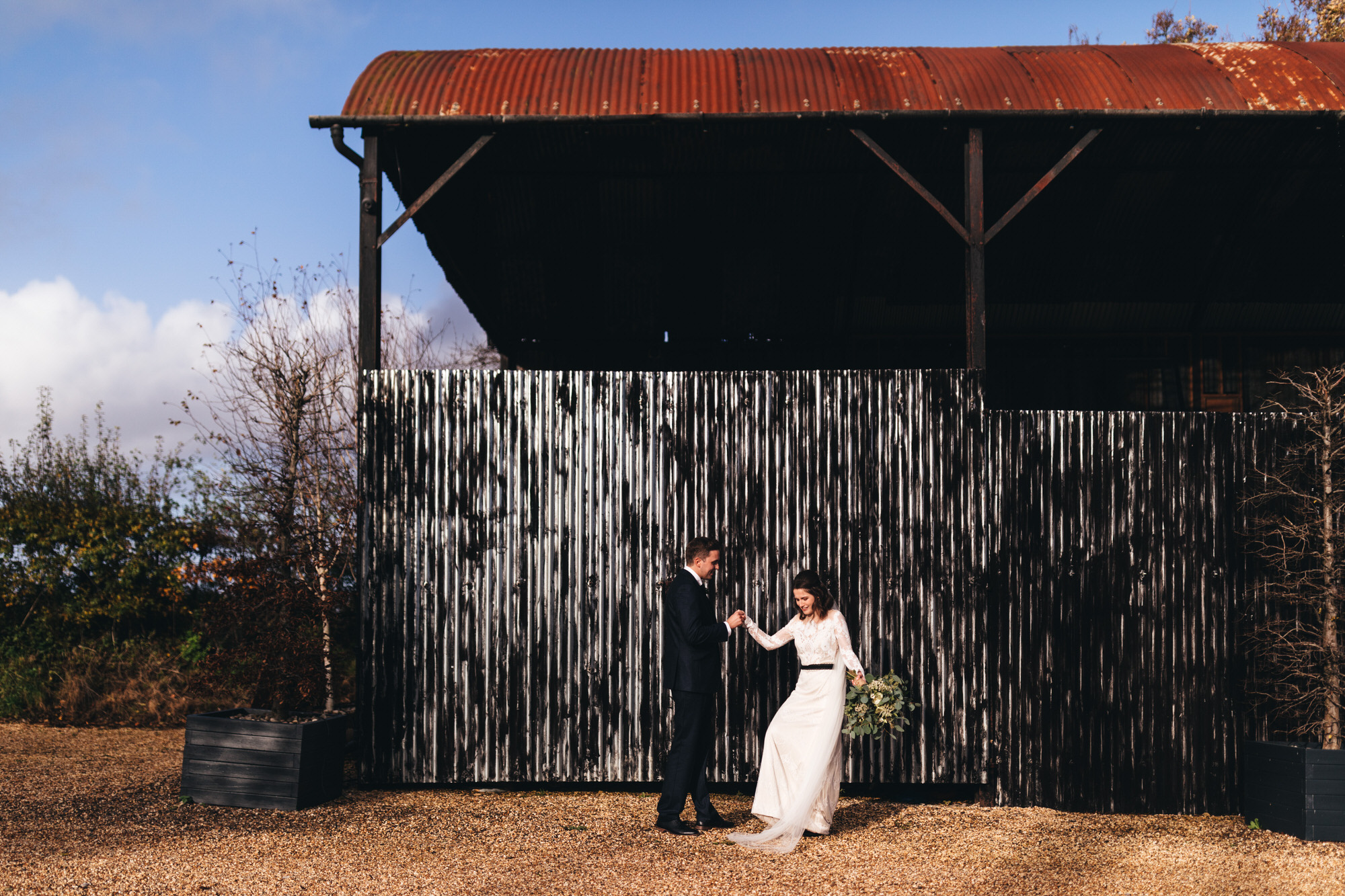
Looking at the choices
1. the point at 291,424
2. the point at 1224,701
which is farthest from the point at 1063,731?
the point at 291,424

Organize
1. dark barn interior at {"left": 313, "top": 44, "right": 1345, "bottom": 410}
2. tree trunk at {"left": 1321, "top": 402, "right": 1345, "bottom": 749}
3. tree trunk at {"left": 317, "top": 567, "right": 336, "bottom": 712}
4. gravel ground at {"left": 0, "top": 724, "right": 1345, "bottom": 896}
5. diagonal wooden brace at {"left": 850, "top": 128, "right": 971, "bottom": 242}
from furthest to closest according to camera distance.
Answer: tree trunk at {"left": 317, "top": 567, "right": 336, "bottom": 712}
dark barn interior at {"left": 313, "top": 44, "right": 1345, "bottom": 410}
diagonal wooden brace at {"left": 850, "top": 128, "right": 971, "bottom": 242}
tree trunk at {"left": 1321, "top": 402, "right": 1345, "bottom": 749}
gravel ground at {"left": 0, "top": 724, "right": 1345, "bottom": 896}

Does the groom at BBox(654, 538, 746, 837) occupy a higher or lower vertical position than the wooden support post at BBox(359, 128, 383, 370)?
lower

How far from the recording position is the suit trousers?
5730mm

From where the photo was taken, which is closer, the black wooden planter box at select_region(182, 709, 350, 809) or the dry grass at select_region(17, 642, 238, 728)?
the black wooden planter box at select_region(182, 709, 350, 809)

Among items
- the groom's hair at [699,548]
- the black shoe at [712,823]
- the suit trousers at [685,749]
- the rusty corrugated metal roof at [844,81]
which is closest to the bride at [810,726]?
the black shoe at [712,823]

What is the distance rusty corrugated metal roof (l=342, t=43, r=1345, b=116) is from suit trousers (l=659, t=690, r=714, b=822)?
454 centimetres

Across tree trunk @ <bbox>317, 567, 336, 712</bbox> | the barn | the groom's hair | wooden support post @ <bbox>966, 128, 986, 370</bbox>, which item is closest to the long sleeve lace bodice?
the groom's hair

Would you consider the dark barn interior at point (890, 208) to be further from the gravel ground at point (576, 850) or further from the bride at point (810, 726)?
→ the gravel ground at point (576, 850)

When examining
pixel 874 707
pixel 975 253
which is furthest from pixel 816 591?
pixel 975 253

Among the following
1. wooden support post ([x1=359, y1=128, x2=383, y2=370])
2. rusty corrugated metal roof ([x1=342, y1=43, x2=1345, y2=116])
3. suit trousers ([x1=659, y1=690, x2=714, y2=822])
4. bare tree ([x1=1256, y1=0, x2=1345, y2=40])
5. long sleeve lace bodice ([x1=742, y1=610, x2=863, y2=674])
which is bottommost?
suit trousers ([x1=659, y1=690, x2=714, y2=822])

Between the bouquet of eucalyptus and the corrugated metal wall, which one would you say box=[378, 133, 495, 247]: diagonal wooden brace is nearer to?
the corrugated metal wall

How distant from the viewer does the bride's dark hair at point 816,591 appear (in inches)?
232

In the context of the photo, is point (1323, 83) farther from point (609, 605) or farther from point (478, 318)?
point (478, 318)

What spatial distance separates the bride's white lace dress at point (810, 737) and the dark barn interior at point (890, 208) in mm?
2616
